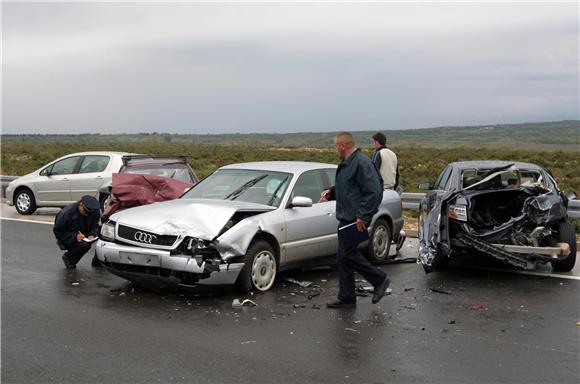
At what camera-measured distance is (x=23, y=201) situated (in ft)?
55.3

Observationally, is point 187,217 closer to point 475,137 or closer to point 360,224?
point 360,224

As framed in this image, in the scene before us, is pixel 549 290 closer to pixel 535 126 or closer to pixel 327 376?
pixel 327 376

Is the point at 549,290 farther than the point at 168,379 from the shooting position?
Yes

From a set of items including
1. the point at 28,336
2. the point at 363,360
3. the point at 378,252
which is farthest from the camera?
the point at 378,252

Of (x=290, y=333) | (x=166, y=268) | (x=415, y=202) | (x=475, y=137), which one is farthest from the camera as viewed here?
(x=475, y=137)

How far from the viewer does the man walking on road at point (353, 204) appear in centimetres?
747

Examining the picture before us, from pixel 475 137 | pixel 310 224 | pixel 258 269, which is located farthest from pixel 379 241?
pixel 475 137

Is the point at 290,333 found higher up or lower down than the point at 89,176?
lower down

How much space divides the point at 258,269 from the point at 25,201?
10.4 m

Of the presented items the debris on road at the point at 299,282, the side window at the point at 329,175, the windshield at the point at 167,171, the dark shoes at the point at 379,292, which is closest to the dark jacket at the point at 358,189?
the dark shoes at the point at 379,292

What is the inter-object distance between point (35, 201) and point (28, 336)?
1117 centimetres

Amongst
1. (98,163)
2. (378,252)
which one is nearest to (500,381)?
(378,252)

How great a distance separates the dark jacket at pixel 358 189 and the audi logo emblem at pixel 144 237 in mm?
2099

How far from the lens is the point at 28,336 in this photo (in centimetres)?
630
